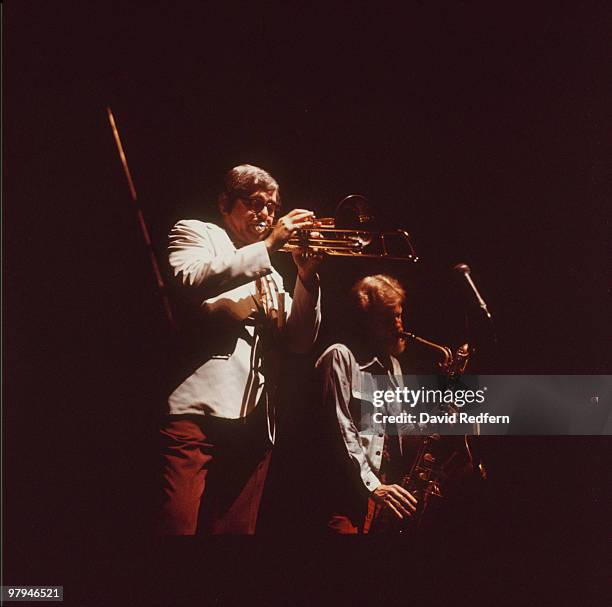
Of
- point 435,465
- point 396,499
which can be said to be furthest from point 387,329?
point 396,499

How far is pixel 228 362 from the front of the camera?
2734 millimetres

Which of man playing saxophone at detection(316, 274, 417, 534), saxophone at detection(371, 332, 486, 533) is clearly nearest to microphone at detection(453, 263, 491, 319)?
saxophone at detection(371, 332, 486, 533)

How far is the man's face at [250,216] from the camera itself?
2.88m

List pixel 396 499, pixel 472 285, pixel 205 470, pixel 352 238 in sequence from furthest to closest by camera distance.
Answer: pixel 472 285, pixel 352 238, pixel 396 499, pixel 205 470

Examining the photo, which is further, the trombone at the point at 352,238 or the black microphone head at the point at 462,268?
the black microphone head at the point at 462,268

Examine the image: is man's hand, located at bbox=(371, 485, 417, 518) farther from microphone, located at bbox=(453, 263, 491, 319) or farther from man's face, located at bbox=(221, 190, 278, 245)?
man's face, located at bbox=(221, 190, 278, 245)

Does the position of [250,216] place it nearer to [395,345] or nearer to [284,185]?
[284,185]

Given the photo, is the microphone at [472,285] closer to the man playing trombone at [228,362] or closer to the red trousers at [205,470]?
the man playing trombone at [228,362]

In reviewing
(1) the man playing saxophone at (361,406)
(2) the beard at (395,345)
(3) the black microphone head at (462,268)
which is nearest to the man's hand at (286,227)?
(1) the man playing saxophone at (361,406)

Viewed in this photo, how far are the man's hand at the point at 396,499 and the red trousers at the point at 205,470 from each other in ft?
1.99

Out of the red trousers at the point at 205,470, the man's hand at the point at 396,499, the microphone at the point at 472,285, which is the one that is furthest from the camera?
the microphone at the point at 472,285

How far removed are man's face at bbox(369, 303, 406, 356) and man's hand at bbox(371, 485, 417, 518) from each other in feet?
2.03

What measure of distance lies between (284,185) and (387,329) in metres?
0.85

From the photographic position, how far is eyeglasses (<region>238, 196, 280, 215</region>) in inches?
115
